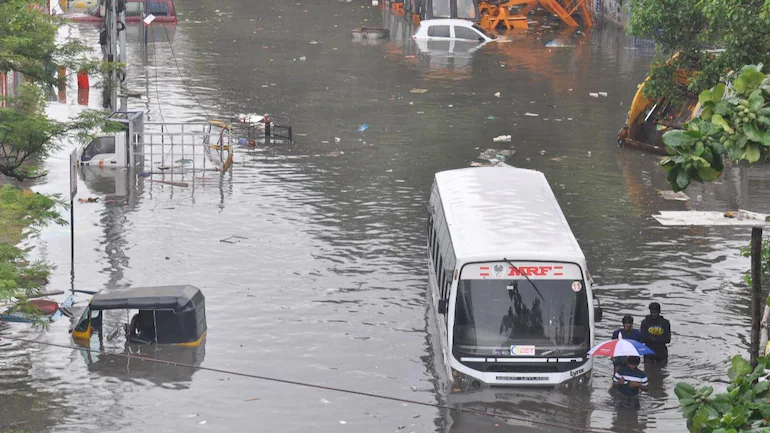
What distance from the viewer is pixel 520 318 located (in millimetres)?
15898

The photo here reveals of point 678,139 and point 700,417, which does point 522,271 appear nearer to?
point 678,139

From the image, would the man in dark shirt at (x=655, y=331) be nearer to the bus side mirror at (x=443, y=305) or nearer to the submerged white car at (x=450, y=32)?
the bus side mirror at (x=443, y=305)

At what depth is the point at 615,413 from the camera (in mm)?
15852

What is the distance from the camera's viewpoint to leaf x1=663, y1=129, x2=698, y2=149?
684 cm

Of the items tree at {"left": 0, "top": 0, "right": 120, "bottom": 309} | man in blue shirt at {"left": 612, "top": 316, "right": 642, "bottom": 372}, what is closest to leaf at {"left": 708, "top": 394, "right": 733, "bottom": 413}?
man in blue shirt at {"left": 612, "top": 316, "right": 642, "bottom": 372}

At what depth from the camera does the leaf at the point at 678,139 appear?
6836mm

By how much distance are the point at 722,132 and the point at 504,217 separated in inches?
404

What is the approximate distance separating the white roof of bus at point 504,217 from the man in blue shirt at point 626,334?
1192 mm

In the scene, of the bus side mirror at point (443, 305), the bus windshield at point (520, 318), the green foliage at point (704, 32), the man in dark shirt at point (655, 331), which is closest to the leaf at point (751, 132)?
the bus windshield at point (520, 318)

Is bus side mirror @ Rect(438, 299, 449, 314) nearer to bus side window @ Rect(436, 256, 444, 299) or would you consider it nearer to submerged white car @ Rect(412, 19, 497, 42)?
bus side window @ Rect(436, 256, 444, 299)

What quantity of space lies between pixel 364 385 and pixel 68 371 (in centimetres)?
426

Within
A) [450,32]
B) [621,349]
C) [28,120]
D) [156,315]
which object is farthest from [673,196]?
[450,32]

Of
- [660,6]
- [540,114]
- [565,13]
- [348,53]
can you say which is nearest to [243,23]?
[348,53]

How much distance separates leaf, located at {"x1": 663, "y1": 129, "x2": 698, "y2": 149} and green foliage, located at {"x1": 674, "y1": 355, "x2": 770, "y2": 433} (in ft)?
4.05
